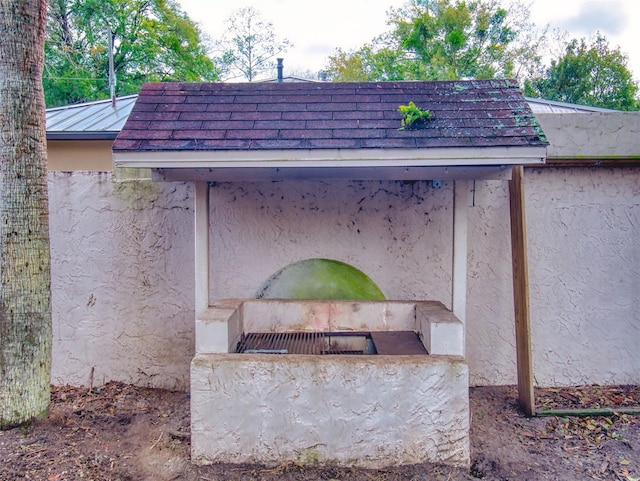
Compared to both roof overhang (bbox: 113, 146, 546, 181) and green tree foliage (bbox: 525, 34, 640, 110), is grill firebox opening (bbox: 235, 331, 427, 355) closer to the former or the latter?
roof overhang (bbox: 113, 146, 546, 181)

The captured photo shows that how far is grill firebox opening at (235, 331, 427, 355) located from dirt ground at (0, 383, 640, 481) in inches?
34.3

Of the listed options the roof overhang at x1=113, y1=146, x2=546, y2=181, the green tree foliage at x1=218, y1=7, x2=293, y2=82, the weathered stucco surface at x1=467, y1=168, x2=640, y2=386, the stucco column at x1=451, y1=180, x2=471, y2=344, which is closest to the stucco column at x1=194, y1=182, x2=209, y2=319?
the roof overhang at x1=113, y1=146, x2=546, y2=181

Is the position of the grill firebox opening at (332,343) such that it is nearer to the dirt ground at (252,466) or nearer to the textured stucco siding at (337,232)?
the textured stucco siding at (337,232)

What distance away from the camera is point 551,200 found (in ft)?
14.6

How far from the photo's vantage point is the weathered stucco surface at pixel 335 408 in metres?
3.18

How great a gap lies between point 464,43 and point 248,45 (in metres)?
14.2

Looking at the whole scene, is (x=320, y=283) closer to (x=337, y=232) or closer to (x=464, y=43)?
(x=337, y=232)

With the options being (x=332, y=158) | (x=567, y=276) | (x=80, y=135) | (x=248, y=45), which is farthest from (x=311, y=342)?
(x=248, y=45)

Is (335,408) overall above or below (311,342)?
below

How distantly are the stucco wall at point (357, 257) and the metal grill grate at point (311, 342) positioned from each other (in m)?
0.70

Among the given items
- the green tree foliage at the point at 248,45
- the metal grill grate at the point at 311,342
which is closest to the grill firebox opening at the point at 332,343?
the metal grill grate at the point at 311,342

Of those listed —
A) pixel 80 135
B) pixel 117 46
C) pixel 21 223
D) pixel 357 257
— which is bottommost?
pixel 357 257

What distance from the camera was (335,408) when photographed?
10.5 ft

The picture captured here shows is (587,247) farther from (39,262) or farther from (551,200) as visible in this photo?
(39,262)
